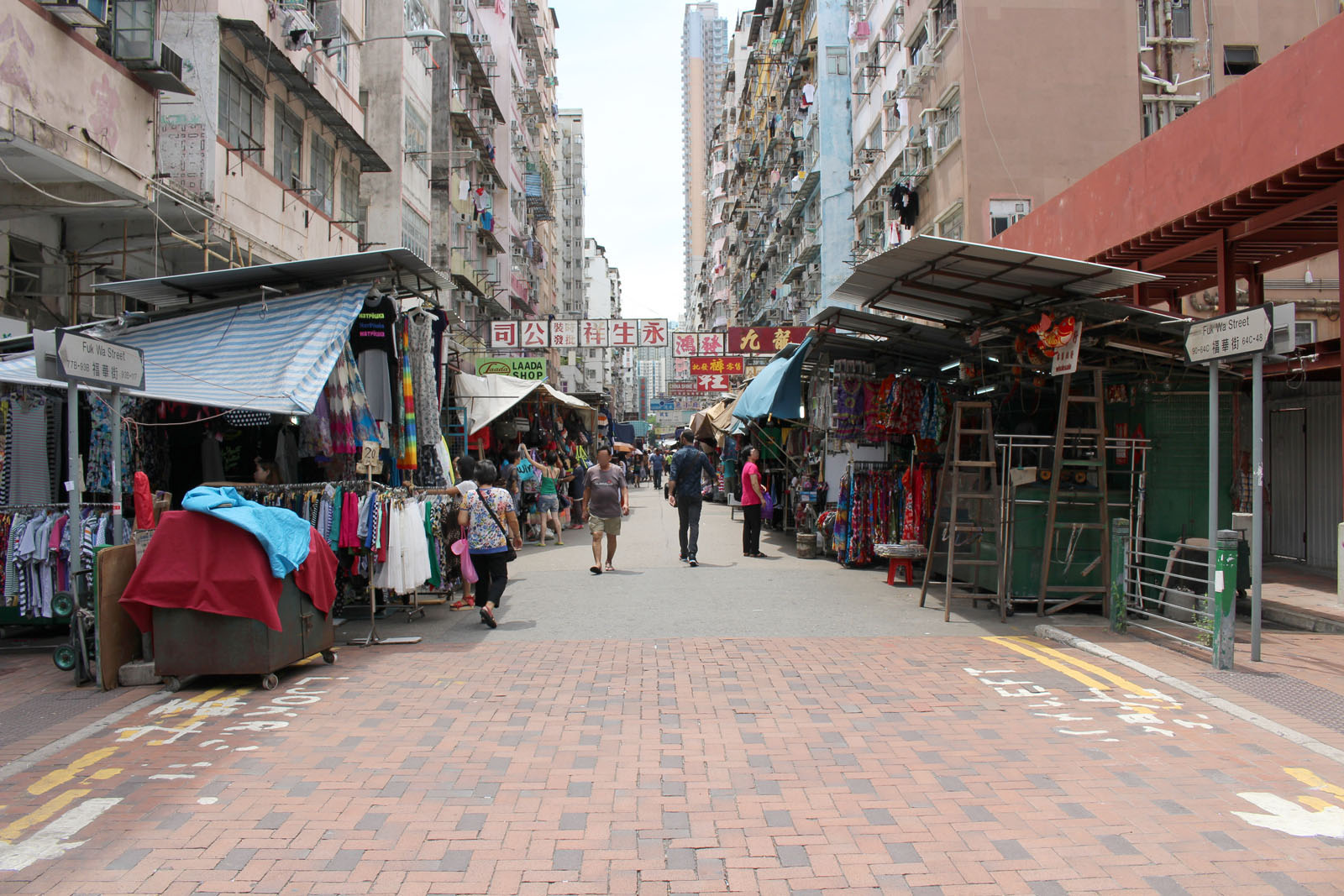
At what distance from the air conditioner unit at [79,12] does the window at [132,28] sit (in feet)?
1.24

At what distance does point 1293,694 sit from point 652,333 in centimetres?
2430

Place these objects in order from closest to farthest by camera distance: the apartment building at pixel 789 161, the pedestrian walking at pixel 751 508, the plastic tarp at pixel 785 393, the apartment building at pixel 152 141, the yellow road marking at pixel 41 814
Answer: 1. the yellow road marking at pixel 41 814
2. the apartment building at pixel 152 141
3. the plastic tarp at pixel 785 393
4. the pedestrian walking at pixel 751 508
5. the apartment building at pixel 789 161

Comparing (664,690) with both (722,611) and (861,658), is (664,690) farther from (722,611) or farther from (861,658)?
(722,611)

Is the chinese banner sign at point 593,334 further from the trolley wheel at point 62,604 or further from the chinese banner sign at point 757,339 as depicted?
the trolley wheel at point 62,604

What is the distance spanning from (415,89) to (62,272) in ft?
50.8

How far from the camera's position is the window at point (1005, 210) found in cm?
2205

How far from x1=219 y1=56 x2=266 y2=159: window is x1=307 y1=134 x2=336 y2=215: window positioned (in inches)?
89.2

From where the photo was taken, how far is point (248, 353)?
881 centimetres

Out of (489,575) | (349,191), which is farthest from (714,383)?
(489,575)

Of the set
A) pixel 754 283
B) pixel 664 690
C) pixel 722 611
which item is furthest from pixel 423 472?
pixel 754 283

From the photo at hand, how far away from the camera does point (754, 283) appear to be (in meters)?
60.7

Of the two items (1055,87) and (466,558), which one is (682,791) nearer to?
(466,558)

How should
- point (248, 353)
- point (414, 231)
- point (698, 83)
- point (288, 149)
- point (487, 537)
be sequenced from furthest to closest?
1. point (698, 83)
2. point (414, 231)
3. point (288, 149)
4. point (487, 537)
5. point (248, 353)

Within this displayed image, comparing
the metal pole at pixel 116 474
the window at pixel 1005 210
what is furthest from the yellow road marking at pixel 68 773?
the window at pixel 1005 210
